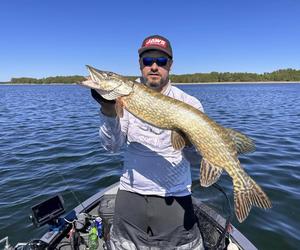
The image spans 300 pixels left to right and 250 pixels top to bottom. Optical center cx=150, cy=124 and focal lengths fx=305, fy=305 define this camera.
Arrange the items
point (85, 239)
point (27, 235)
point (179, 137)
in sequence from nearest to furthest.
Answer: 1. point (179, 137)
2. point (85, 239)
3. point (27, 235)

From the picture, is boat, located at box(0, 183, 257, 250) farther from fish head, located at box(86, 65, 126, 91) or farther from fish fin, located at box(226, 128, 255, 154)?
fish head, located at box(86, 65, 126, 91)

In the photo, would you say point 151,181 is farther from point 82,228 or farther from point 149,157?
point 82,228

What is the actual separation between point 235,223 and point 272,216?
0.90 metres

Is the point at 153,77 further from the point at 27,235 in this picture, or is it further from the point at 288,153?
the point at 288,153

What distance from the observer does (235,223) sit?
217 inches

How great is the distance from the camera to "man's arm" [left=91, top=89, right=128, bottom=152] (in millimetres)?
2896

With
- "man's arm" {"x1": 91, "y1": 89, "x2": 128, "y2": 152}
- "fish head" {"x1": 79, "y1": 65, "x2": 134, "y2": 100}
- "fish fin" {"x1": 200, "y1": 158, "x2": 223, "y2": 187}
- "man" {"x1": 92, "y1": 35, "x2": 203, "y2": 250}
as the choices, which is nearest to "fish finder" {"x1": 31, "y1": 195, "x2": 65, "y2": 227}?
"man" {"x1": 92, "y1": 35, "x2": 203, "y2": 250}

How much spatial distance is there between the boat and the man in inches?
31.2

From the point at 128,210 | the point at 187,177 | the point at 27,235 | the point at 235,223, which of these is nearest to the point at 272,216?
the point at 235,223

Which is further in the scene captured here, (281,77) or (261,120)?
(281,77)

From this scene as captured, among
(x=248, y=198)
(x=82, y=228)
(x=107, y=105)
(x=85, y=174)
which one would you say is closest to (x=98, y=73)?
(x=107, y=105)

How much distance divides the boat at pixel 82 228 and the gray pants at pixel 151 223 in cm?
76

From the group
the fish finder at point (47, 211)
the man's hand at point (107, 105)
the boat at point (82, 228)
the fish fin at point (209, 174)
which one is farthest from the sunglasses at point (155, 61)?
the fish finder at point (47, 211)

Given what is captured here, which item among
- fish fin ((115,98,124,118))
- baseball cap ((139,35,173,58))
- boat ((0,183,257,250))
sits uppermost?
baseball cap ((139,35,173,58))
